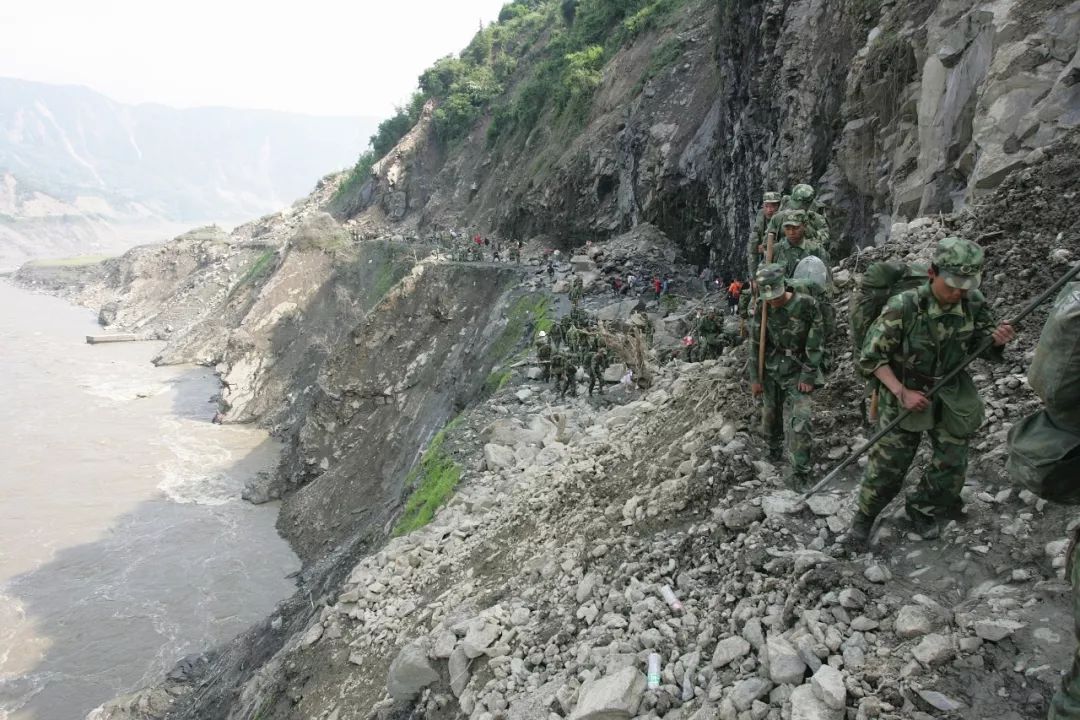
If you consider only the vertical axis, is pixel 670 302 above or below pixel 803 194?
below

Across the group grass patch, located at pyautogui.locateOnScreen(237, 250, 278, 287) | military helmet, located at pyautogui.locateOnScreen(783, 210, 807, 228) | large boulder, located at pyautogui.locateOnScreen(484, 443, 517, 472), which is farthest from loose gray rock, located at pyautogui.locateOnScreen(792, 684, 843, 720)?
grass patch, located at pyautogui.locateOnScreen(237, 250, 278, 287)

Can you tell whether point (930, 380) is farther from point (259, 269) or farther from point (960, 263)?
point (259, 269)

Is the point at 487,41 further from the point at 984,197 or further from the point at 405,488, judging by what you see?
the point at 984,197

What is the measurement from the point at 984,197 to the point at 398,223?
41.3m

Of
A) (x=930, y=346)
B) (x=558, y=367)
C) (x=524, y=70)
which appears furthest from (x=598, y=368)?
(x=524, y=70)

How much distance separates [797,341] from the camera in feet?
16.1

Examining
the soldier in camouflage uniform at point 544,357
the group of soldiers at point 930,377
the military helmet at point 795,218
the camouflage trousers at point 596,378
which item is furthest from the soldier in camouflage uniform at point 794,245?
the soldier in camouflage uniform at point 544,357

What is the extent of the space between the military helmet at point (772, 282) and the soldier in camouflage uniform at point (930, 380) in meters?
1.08

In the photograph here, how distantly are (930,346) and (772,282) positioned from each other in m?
1.36

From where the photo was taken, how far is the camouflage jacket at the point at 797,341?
480 cm

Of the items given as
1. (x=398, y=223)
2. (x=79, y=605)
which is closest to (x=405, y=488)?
(x=79, y=605)

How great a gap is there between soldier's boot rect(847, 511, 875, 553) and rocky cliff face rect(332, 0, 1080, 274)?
5.03 meters

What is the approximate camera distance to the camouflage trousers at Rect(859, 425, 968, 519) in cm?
367

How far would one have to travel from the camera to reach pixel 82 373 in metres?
38.1
